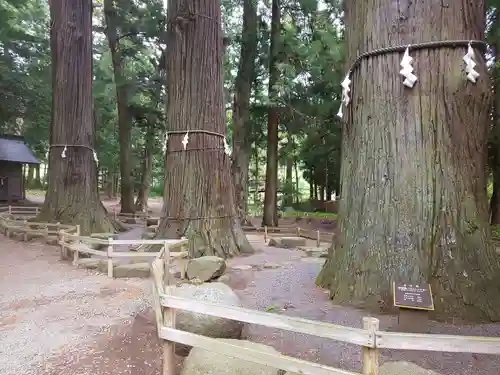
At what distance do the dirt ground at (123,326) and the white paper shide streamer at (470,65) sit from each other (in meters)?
2.53

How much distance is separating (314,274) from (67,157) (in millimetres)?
9829

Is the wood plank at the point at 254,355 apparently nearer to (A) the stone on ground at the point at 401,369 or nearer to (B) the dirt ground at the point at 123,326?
(A) the stone on ground at the point at 401,369

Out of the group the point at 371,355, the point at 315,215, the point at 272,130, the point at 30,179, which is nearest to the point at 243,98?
the point at 272,130

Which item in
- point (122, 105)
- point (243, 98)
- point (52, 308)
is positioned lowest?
point (52, 308)

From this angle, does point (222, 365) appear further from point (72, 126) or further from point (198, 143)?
point (72, 126)

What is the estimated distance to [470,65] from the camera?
399 cm

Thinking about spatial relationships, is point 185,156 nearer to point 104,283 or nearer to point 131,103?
point 104,283

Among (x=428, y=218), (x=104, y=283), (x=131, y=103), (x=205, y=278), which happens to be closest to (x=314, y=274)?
(x=205, y=278)

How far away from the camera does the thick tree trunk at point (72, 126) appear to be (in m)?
12.2

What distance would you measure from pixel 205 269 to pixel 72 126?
9.28 m

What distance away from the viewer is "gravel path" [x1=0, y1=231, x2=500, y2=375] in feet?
10.7

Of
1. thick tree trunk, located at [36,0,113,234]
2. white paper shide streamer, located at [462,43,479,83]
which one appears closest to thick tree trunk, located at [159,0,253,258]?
white paper shide streamer, located at [462,43,479,83]

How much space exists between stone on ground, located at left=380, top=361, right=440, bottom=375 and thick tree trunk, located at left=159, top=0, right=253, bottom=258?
5.14 m

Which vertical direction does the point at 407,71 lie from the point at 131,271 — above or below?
above
